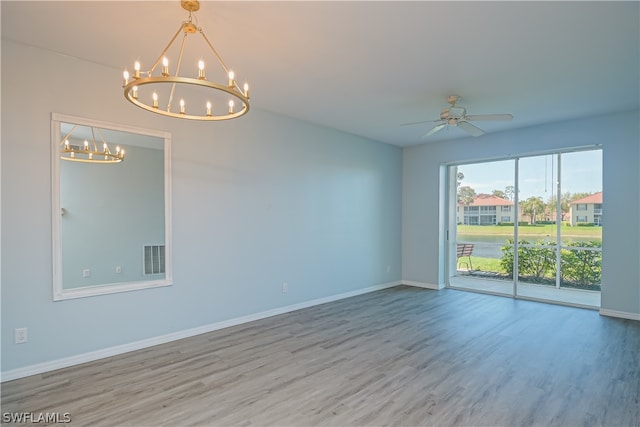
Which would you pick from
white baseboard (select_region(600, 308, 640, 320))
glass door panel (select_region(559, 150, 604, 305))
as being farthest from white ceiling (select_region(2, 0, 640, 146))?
white baseboard (select_region(600, 308, 640, 320))

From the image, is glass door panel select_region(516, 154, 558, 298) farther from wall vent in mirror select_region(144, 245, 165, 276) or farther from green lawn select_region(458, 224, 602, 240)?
wall vent in mirror select_region(144, 245, 165, 276)

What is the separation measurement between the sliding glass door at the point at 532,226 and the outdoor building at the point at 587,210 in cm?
1

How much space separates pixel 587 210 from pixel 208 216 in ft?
18.1

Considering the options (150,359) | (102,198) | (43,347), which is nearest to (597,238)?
(150,359)

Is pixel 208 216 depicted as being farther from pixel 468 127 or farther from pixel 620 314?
pixel 620 314

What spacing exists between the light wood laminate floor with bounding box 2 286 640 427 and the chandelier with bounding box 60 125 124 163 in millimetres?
1947

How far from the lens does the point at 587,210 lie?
16.6ft

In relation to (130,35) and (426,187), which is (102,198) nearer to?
(130,35)

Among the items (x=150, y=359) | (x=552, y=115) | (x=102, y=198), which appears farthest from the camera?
(x=552, y=115)

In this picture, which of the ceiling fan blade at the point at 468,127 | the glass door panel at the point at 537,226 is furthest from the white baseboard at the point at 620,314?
the ceiling fan blade at the point at 468,127

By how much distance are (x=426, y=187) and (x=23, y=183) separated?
19.7 ft

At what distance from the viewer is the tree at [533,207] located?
552cm

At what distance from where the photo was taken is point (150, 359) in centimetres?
321

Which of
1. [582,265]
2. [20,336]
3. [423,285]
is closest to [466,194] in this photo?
[423,285]
